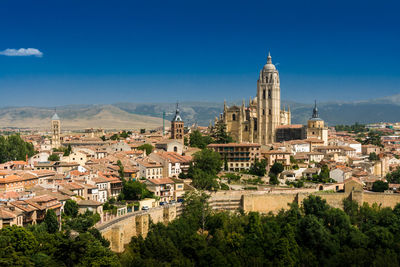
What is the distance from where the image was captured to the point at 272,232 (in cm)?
3500

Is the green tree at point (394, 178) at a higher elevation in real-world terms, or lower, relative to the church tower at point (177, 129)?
lower

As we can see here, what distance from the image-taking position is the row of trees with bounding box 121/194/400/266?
1219 inches

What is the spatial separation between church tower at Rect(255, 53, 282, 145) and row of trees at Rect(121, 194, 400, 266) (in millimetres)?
30471

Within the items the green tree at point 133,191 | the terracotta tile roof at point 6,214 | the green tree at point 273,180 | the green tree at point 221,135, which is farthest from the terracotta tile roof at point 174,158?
the terracotta tile roof at point 6,214

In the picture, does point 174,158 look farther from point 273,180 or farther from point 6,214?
point 6,214

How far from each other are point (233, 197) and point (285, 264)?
37.4 feet

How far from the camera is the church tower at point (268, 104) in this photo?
70.9 m

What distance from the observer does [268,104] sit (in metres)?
71.3

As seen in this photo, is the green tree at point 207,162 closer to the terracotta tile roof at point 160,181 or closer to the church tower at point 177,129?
the terracotta tile roof at point 160,181

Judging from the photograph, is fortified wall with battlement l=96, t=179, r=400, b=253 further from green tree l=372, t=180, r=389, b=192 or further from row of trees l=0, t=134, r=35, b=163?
row of trees l=0, t=134, r=35, b=163

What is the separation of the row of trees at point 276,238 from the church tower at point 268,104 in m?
30.5

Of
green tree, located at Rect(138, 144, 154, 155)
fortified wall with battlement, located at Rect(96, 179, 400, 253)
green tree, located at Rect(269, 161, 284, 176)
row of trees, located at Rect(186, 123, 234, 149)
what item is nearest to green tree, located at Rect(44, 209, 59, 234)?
fortified wall with battlement, located at Rect(96, 179, 400, 253)

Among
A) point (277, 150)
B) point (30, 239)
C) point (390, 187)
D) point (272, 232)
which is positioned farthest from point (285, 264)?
point (277, 150)

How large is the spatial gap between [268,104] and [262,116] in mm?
1779
